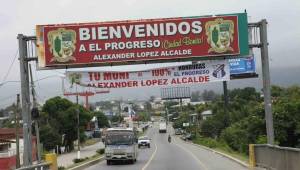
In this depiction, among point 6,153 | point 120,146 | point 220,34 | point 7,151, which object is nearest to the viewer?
point 220,34

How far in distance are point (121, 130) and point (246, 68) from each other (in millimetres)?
46926

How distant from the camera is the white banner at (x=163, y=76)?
25.7 m

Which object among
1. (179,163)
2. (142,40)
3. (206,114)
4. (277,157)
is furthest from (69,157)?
(206,114)

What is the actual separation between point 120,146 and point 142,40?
15970 millimetres

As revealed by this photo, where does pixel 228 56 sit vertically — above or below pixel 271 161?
above

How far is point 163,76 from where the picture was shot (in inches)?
1016

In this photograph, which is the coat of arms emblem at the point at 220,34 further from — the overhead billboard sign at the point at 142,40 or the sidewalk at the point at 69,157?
the sidewalk at the point at 69,157

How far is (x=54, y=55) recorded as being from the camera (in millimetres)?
25141

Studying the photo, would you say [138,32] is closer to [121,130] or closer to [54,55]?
[54,55]

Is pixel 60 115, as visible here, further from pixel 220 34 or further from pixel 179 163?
pixel 220 34

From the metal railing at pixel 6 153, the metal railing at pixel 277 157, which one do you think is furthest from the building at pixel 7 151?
the metal railing at pixel 277 157

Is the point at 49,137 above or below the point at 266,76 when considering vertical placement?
below

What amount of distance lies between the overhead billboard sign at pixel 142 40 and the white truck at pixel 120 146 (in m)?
15.1

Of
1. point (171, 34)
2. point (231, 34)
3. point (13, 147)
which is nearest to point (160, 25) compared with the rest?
point (171, 34)
